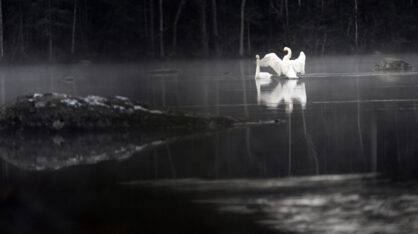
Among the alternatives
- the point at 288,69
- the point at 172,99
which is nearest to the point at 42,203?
the point at 172,99

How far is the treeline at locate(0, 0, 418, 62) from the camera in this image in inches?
2450

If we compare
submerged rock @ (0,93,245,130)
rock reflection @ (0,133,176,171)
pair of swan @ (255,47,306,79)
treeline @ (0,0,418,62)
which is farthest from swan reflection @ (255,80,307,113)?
treeline @ (0,0,418,62)

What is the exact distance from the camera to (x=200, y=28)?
209ft

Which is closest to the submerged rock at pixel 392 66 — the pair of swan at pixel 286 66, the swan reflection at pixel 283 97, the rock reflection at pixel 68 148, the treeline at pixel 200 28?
the pair of swan at pixel 286 66

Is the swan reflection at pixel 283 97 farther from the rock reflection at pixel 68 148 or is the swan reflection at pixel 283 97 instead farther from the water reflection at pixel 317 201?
the water reflection at pixel 317 201

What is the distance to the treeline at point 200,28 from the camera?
2450 inches

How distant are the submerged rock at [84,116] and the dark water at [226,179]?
20.4 inches

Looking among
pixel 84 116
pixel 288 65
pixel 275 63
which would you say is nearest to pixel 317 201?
pixel 84 116

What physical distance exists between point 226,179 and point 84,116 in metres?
4.87

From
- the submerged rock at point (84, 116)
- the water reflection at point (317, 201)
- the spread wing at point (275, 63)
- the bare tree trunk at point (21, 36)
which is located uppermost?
the bare tree trunk at point (21, 36)

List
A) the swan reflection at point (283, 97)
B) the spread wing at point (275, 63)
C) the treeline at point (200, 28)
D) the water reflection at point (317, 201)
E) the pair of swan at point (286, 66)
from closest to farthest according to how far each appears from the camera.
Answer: the water reflection at point (317, 201)
the swan reflection at point (283, 97)
the pair of swan at point (286, 66)
the spread wing at point (275, 63)
the treeline at point (200, 28)

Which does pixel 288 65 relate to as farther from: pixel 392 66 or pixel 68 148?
pixel 68 148

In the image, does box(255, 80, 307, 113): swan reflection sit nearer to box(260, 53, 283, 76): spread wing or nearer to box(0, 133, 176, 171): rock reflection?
box(0, 133, 176, 171): rock reflection

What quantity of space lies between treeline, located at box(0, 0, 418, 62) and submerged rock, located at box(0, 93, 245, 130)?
47.6 meters
